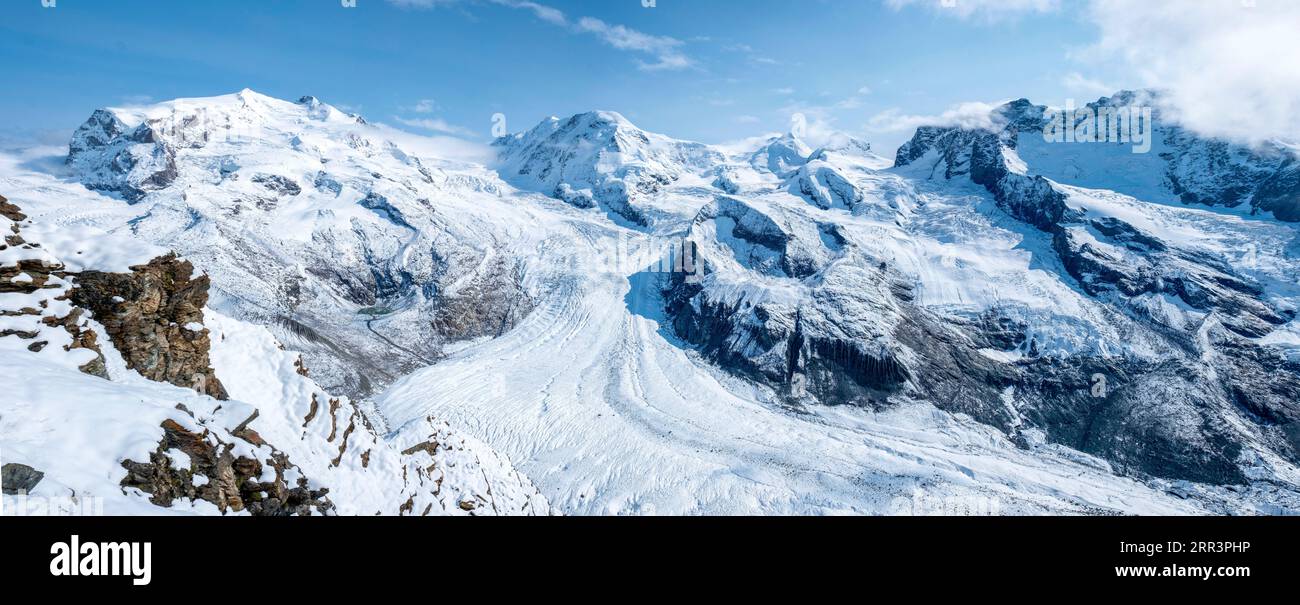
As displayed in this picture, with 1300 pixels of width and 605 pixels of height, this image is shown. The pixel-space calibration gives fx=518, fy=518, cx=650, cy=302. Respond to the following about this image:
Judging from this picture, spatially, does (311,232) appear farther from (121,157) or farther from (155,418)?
(155,418)

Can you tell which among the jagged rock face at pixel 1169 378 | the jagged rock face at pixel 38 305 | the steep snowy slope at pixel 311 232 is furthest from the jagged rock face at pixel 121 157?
the jagged rock face at pixel 1169 378

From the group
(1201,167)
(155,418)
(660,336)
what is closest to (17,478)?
(155,418)

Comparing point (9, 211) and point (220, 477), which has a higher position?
point (9, 211)
